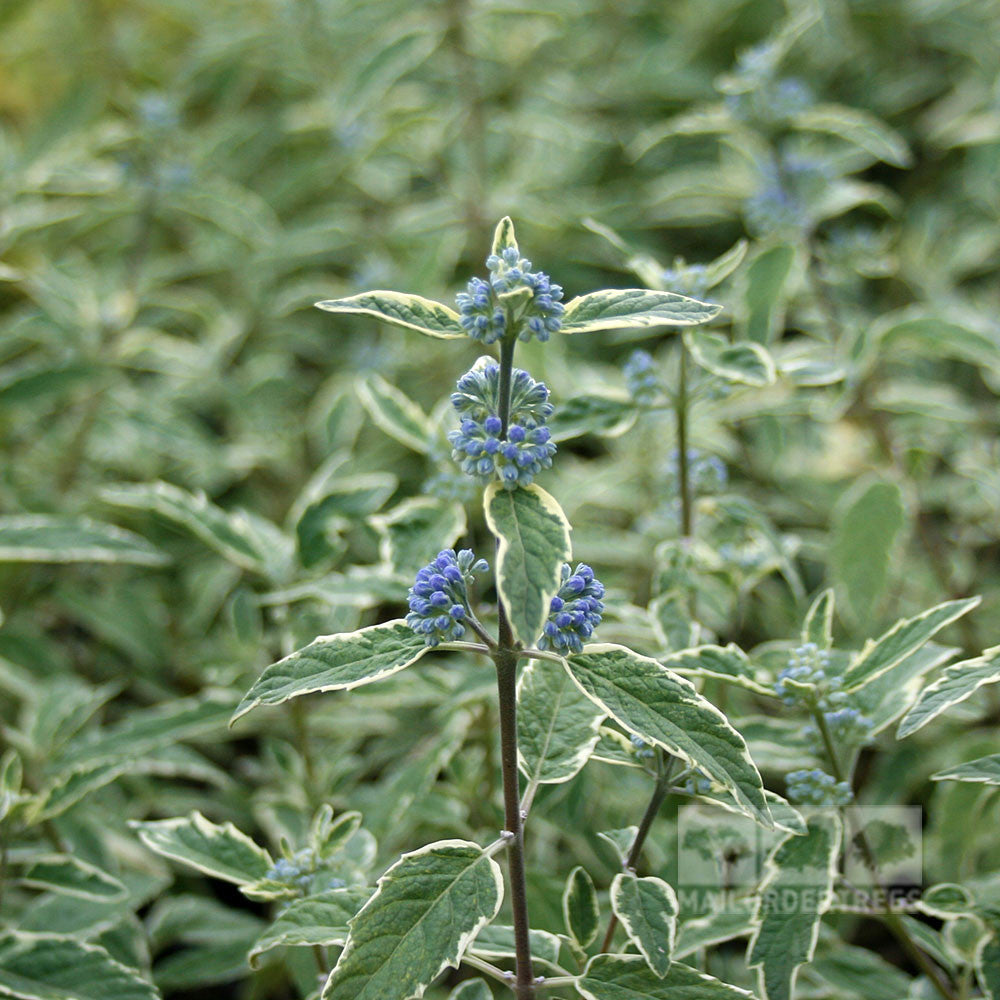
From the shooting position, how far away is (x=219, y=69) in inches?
134

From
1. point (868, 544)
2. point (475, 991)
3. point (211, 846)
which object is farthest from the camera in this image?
point (868, 544)

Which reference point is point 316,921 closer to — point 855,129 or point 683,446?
point 683,446

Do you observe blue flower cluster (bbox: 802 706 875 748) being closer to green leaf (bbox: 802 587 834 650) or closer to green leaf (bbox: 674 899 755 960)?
green leaf (bbox: 802 587 834 650)

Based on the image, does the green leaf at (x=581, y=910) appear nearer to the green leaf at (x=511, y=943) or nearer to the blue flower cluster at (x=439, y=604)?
the green leaf at (x=511, y=943)

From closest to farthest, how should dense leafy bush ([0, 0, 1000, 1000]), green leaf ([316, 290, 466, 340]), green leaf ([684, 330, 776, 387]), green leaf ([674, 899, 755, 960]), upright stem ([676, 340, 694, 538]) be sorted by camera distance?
green leaf ([316, 290, 466, 340]), dense leafy bush ([0, 0, 1000, 1000]), green leaf ([674, 899, 755, 960]), green leaf ([684, 330, 776, 387]), upright stem ([676, 340, 694, 538])

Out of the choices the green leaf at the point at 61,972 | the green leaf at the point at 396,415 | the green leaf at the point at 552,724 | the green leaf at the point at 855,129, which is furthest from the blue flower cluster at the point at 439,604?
the green leaf at the point at 855,129

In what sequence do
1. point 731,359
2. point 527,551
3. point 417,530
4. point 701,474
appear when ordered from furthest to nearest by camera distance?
point 701,474
point 417,530
point 731,359
point 527,551

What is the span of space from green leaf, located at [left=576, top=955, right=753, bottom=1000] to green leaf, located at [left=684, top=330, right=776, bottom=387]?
2.63 ft

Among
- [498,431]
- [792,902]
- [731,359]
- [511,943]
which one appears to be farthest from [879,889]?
[498,431]

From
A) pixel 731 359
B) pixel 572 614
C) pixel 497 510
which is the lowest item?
pixel 572 614

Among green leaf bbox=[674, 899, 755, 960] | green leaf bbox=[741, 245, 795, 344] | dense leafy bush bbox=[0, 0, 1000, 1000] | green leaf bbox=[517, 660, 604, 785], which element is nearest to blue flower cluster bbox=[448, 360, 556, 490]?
dense leafy bush bbox=[0, 0, 1000, 1000]

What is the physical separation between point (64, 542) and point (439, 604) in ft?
3.45

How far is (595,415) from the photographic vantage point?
5.23 feet

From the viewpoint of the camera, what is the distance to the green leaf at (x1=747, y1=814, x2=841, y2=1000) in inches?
49.0
